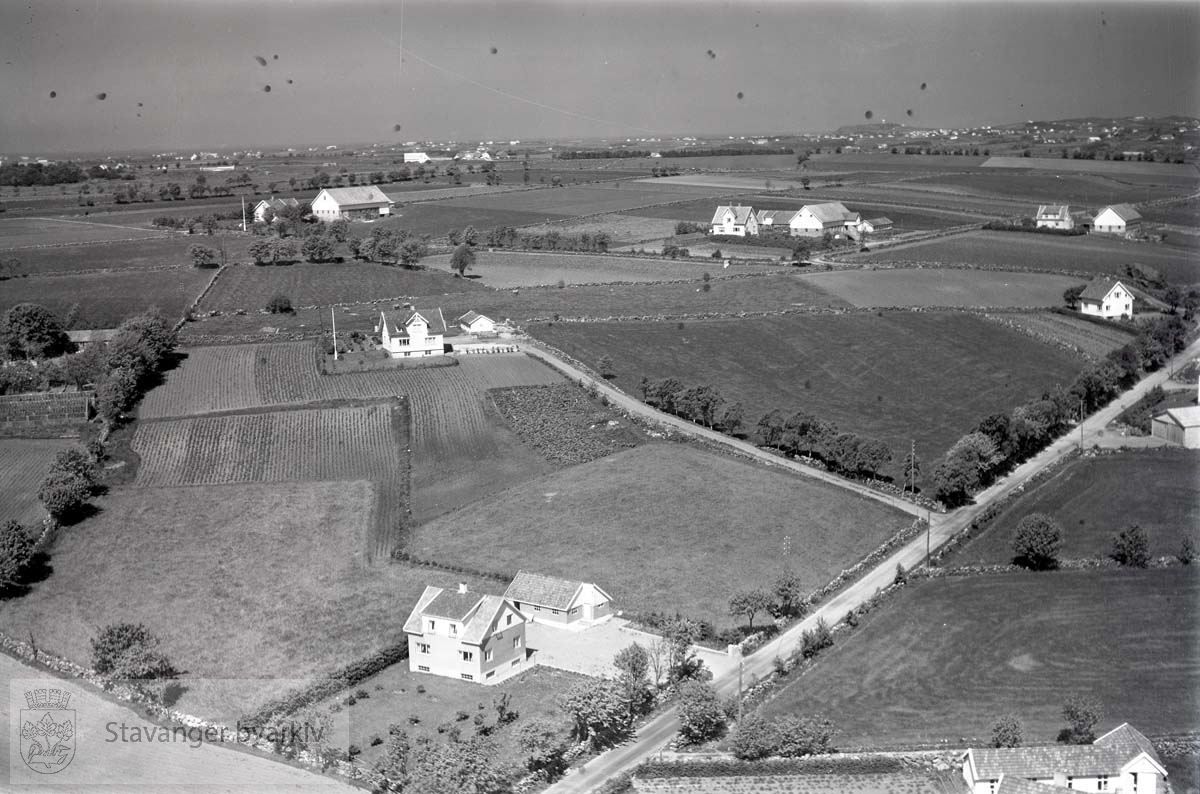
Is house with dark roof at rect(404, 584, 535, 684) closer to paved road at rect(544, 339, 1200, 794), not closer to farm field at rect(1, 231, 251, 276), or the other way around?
paved road at rect(544, 339, 1200, 794)

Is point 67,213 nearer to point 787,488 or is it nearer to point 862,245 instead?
point 862,245

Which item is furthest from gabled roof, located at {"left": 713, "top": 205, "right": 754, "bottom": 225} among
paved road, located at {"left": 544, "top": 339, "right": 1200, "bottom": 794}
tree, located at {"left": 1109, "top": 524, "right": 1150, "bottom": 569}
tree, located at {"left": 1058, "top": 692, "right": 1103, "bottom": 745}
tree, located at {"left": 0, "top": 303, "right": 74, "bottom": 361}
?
tree, located at {"left": 1058, "top": 692, "right": 1103, "bottom": 745}

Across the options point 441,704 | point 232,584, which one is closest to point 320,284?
point 232,584

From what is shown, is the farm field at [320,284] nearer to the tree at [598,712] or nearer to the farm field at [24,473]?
the farm field at [24,473]

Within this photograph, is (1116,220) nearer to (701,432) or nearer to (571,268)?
(571,268)

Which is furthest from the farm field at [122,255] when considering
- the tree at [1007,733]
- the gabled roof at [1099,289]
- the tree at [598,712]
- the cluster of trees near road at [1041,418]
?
the tree at [1007,733]

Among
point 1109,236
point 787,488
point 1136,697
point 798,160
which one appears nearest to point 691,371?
point 787,488
